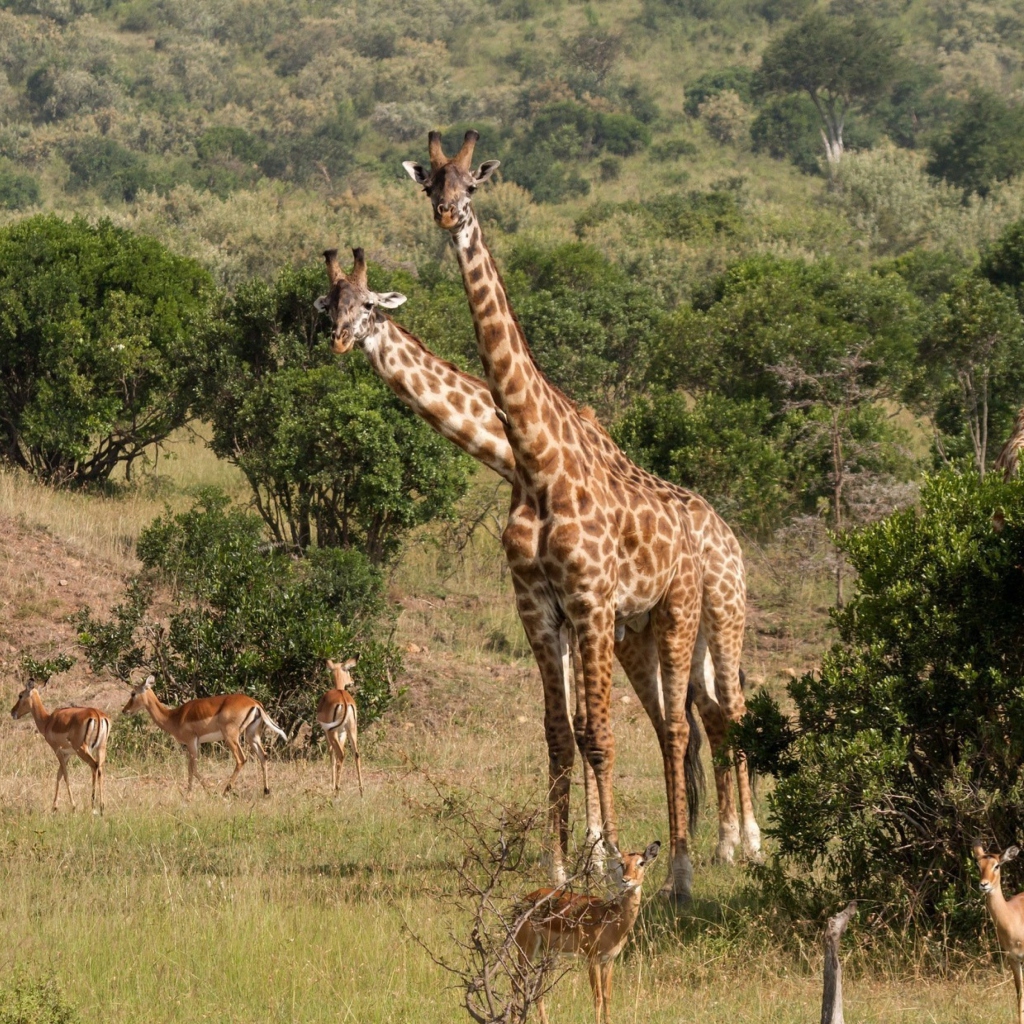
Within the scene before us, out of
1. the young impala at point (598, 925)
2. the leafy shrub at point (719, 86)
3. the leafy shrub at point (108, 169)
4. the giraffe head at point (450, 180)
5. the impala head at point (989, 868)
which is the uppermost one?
the leafy shrub at point (719, 86)

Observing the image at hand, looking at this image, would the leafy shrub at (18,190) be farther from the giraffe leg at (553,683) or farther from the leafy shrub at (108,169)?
the giraffe leg at (553,683)

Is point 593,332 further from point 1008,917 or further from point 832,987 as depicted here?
point 832,987

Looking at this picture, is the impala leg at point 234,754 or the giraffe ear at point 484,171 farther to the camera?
the impala leg at point 234,754

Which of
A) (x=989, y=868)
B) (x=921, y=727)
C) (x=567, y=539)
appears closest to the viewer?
(x=989, y=868)

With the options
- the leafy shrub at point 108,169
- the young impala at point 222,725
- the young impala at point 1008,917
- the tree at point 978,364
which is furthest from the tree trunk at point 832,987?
the leafy shrub at point 108,169

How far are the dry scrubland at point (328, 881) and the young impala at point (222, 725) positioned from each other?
1.05 ft

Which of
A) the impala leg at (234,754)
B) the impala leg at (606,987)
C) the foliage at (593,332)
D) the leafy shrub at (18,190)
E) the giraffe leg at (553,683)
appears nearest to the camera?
the impala leg at (606,987)

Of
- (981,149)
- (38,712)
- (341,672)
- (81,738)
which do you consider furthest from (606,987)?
(981,149)

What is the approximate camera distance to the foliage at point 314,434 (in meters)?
17.2

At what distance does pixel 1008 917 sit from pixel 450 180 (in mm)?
4421

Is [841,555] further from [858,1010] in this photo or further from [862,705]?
[858,1010]

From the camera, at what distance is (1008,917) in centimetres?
665

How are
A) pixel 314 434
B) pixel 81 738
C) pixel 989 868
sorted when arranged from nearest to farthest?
pixel 989 868, pixel 81 738, pixel 314 434

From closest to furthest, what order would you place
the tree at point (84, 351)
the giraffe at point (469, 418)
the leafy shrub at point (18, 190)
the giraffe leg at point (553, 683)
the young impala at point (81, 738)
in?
1. the giraffe leg at point (553, 683)
2. the giraffe at point (469, 418)
3. the young impala at point (81, 738)
4. the tree at point (84, 351)
5. the leafy shrub at point (18, 190)
